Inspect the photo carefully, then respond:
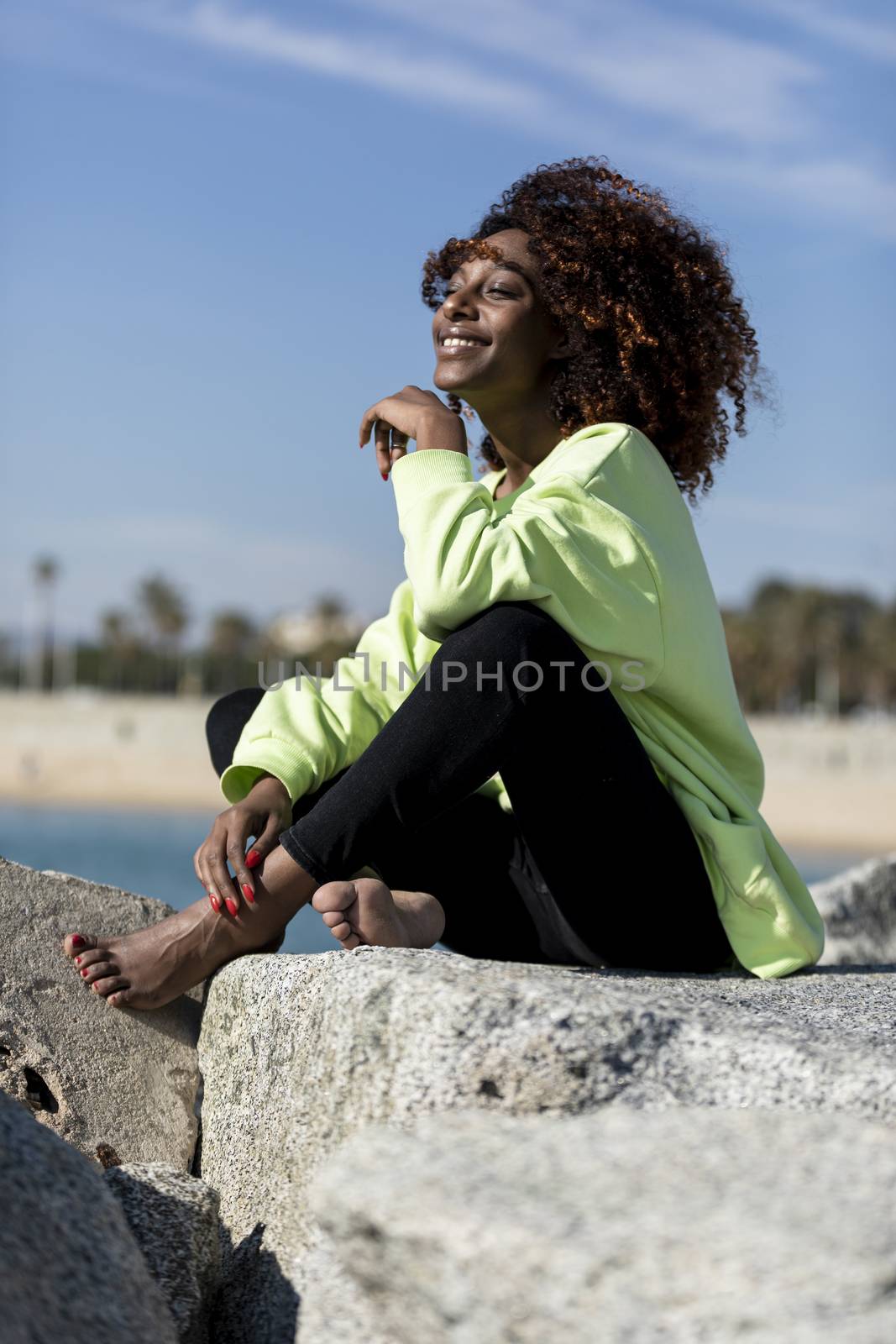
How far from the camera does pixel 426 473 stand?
8.09 ft

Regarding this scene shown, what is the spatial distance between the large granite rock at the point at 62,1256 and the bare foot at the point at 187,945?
68 cm

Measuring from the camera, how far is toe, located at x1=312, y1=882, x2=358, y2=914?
2195 mm

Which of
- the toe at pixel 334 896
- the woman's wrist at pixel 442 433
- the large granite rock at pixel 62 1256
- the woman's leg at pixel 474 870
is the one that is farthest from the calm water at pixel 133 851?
the large granite rock at pixel 62 1256

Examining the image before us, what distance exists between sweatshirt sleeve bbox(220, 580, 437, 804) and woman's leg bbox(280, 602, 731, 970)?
248mm

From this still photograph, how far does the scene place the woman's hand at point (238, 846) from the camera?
2338 mm

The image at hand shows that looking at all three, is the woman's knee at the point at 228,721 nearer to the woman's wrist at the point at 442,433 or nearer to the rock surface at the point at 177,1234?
the woman's wrist at the point at 442,433

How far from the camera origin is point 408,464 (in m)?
2.49

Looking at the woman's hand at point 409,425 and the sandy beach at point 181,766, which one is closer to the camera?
the woman's hand at point 409,425

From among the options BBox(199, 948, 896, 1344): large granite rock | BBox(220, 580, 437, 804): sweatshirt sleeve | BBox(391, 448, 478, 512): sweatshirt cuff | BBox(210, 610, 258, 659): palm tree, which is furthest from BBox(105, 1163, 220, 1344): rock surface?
BBox(210, 610, 258, 659): palm tree

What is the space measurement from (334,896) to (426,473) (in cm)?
79

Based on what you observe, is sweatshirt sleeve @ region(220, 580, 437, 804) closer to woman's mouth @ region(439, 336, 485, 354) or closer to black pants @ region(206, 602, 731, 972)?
black pants @ region(206, 602, 731, 972)

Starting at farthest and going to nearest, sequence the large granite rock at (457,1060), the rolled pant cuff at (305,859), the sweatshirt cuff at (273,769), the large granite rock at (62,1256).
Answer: the sweatshirt cuff at (273,769) → the rolled pant cuff at (305,859) → the large granite rock at (457,1060) → the large granite rock at (62,1256)

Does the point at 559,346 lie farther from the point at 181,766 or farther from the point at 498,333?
the point at 181,766

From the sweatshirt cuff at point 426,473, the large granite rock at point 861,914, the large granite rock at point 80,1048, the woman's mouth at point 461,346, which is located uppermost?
the woman's mouth at point 461,346
